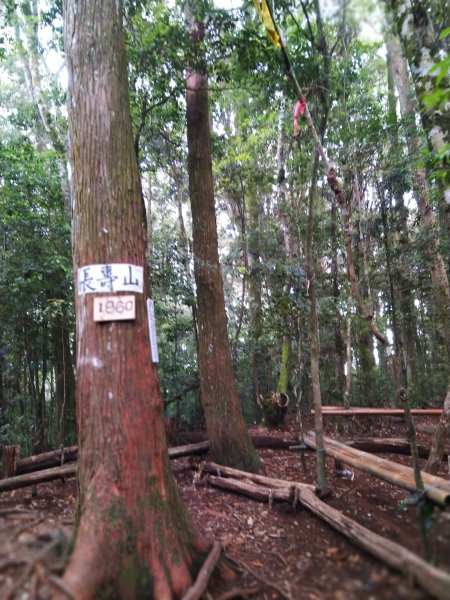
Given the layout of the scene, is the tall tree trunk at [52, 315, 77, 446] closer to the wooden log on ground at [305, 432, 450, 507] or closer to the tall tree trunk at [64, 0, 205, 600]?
the wooden log on ground at [305, 432, 450, 507]

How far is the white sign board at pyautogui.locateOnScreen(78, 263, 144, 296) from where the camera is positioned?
2.86m

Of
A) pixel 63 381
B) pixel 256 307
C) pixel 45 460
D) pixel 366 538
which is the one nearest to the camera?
pixel 366 538

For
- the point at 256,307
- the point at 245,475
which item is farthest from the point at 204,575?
the point at 256,307

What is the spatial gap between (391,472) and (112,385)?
3190mm

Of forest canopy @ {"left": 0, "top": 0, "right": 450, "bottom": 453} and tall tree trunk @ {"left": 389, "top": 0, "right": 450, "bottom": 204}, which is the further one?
forest canopy @ {"left": 0, "top": 0, "right": 450, "bottom": 453}

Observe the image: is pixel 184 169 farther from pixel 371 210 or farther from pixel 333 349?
pixel 333 349

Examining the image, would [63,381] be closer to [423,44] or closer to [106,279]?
[106,279]

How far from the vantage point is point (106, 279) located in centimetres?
287

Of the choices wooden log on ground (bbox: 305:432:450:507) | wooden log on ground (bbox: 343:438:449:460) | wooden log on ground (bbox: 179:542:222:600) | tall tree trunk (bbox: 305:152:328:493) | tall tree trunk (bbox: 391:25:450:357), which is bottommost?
wooden log on ground (bbox: 343:438:449:460)

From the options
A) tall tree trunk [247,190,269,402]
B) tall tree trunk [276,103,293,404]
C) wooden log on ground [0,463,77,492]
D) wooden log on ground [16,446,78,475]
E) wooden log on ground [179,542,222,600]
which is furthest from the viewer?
tall tree trunk [247,190,269,402]

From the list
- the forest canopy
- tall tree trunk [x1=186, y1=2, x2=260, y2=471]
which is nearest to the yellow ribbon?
the forest canopy

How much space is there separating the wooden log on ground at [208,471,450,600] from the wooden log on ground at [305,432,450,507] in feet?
1.86

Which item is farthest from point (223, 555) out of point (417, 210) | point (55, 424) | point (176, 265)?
point (417, 210)

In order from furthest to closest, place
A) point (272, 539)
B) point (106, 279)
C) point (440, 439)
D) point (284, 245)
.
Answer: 1. point (284, 245)
2. point (440, 439)
3. point (272, 539)
4. point (106, 279)
